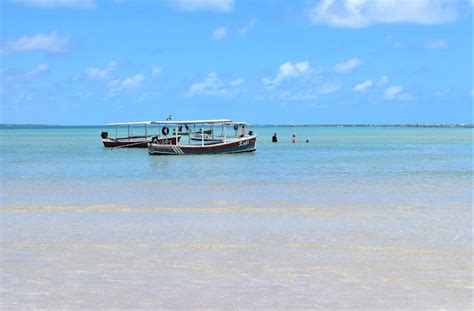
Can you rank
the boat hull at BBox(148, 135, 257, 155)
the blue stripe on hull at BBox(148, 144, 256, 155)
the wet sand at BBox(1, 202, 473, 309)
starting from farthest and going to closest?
the blue stripe on hull at BBox(148, 144, 256, 155) → the boat hull at BBox(148, 135, 257, 155) → the wet sand at BBox(1, 202, 473, 309)

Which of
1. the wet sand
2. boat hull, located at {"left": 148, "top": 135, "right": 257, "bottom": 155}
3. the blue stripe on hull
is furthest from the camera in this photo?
the blue stripe on hull

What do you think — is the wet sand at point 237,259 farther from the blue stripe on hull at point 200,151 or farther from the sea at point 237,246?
the blue stripe on hull at point 200,151

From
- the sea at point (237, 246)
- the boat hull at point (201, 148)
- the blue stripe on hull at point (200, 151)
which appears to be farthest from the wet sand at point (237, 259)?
the blue stripe on hull at point (200, 151)

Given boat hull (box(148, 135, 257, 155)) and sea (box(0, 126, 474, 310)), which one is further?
boat hull (box(148, 135, 257, 155))

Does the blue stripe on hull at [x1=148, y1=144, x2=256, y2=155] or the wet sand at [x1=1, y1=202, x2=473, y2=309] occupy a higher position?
the blue stripe on hull at [x1=148, y1=144, x2=256, y2=155]

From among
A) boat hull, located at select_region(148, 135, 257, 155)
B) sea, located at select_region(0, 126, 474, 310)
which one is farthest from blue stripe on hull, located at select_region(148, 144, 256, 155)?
sea, located at select_region(0, 126, 474, 310)

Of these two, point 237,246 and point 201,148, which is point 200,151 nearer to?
point 201,148

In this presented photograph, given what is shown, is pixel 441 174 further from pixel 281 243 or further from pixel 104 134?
pixel 104 134

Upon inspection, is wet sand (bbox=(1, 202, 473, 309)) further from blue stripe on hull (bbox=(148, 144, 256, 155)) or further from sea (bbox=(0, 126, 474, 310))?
blue stripe on hull (bbox=(148, 144, 256, 155))

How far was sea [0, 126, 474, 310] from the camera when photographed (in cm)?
725

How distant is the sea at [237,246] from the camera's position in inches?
285

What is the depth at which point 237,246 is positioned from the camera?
33.3 feet

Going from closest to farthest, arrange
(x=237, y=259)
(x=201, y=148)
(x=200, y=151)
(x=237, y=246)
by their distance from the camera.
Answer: (x=237, y=259) < (x=237, y=246) < (x=201, y=148) < (x=200, y=151)

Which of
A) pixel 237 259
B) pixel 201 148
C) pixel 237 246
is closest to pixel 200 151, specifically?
pixel 201 148
